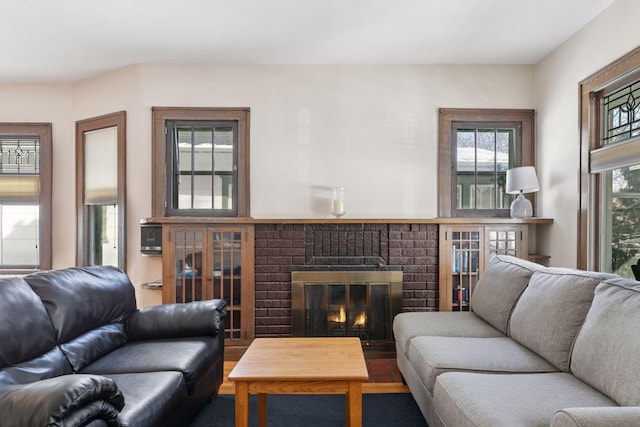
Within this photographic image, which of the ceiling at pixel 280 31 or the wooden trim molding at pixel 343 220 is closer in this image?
the ceiling at pixel 280 31

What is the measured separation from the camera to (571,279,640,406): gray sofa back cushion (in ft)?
4.64

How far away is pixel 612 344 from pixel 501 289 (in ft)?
3.24

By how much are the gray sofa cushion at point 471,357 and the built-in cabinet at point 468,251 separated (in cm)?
127

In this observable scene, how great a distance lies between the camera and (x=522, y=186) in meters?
3.40

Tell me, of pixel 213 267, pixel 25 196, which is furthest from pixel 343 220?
pixel 25 196

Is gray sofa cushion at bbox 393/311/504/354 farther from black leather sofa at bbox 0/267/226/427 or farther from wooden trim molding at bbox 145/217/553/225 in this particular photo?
black leather sofa at bbox 0/267/226/427

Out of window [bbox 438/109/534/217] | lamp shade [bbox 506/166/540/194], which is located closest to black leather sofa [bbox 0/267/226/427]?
window [bbox 438/109/534/217]

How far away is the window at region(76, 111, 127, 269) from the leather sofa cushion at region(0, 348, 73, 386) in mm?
1970

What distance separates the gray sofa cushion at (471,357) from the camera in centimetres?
→ 189

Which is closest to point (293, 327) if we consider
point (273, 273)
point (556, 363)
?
point (273, 273)

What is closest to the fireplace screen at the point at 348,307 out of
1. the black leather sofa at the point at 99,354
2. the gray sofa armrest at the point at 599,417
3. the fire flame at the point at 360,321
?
the fire flame at the point at 360,321

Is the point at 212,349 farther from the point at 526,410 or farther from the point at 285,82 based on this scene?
the point at 285,82

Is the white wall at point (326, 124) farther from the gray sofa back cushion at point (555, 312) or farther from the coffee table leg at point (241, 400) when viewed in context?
the coffee table leg at point (241, 400)

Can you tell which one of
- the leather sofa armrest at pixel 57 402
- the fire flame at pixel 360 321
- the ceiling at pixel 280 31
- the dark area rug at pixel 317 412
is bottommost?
the dark area rug at pixel 317 412
